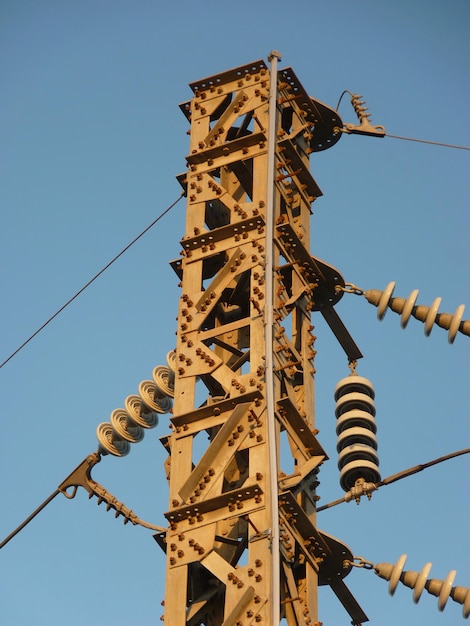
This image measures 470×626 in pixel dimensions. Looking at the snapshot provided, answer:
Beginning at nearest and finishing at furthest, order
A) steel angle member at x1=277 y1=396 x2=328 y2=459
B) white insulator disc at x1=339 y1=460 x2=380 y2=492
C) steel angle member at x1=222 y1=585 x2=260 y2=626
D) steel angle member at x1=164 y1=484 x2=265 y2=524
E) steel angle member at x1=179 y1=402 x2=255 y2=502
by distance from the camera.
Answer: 1. steel angle member at x1=222 y1=585 x2=260 y2=626
2. steel angle member at x1=164 y1=484 x2=265 y2=524
3. steel angle member at x1=179 y1=402 x2=255 y2=502
4. steel angle member at x1=277 y1=396 x2=328 y2=459
5. white insulator disc at x1=339 y1=460 x2=380 y2=492

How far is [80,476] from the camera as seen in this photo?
15.6 m

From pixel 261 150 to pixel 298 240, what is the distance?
3.81 feet

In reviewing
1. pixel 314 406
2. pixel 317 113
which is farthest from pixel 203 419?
pixel 317 113

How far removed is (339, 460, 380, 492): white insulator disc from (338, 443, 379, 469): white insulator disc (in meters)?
0.07

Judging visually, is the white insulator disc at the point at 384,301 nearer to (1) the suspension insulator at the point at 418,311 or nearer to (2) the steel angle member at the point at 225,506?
(1) the suspension insulator at the point at 418,311

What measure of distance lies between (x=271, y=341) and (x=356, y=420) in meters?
1.62

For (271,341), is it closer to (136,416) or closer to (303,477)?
(303,477)

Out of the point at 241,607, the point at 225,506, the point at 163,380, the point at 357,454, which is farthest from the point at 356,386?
the point at 241,607

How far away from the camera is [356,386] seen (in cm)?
1498

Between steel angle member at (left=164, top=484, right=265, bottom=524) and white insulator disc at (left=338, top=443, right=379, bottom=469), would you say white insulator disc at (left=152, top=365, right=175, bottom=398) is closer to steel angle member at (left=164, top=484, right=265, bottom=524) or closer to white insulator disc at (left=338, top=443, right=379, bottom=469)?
white insulator disc at (left=338, top=443, right=379, bottom=469)

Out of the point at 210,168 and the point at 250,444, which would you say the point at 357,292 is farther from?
the point at 250,444

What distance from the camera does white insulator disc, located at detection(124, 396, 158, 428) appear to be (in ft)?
51.2

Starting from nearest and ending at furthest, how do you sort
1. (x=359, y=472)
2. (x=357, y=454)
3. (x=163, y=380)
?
(x=359, y=472), (x=357, y=454), (x=163, y=380)

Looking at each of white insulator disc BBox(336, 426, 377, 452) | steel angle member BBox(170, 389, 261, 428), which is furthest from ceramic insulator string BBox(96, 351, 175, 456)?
white insulator disc BBox(336, 426, 377, 452)
